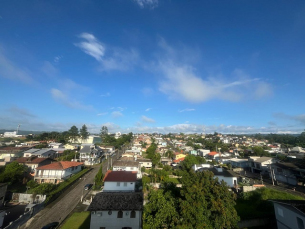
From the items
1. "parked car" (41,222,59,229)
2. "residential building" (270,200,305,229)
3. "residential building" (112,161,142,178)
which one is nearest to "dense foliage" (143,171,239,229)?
"residential building" (270,200,305,229)

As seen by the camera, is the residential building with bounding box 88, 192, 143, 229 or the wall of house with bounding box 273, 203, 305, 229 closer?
the wall of house with bounding box 273, 203, 305, 229

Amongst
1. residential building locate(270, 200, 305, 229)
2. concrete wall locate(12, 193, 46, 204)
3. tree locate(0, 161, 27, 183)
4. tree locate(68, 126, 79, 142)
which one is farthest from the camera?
tree locate(68, 126, 79, 142)

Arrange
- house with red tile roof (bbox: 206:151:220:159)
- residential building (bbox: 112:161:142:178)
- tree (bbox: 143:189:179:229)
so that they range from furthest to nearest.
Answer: house with red tile roof (bbox: 206:151:220:159) → residential building (bbox: 112:161:142:178) → tree (bbox: 143:189:179:229)

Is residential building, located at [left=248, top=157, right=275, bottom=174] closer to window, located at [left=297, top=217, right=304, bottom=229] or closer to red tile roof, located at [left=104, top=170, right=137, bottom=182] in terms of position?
window, located at [left=297, top=217, right=304, bottom=229]

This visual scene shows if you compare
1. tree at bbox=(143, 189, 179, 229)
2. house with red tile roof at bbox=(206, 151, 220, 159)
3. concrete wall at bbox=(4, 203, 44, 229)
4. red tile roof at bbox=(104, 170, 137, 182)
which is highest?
tree at bbox=(143, 189, 179, 229)

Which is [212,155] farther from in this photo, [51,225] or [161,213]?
[51,225]

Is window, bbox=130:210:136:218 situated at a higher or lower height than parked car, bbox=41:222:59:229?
→ higher

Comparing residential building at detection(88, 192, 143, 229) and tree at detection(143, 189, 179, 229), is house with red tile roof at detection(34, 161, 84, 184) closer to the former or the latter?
residential building at detection(88, 192, 143, 229)

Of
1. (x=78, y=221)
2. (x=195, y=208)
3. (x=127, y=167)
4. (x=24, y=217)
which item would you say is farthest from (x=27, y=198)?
(x=195, y=208)
